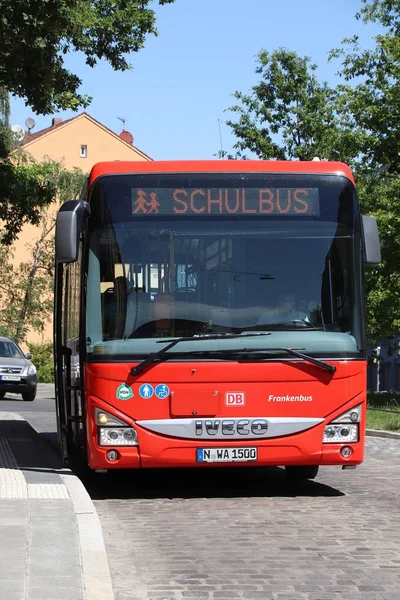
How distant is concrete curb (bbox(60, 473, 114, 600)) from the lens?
20.8 feet

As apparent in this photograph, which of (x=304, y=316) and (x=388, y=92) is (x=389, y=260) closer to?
(x=388, y=92)

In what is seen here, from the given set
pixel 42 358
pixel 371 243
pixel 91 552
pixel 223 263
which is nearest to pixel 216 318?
pixel 223 263

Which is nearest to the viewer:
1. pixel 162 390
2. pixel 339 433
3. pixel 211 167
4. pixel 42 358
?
pixel 162 390

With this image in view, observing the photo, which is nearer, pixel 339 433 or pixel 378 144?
pixel 339 433

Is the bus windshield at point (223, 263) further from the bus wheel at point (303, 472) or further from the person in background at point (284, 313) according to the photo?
the bus wheel at point (303, 472)

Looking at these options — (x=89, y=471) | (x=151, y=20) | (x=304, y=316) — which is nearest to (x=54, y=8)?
(x=151, y=20)

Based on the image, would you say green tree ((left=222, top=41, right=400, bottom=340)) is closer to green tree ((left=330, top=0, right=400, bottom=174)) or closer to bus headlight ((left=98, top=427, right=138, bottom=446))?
green tree ((left=330, top=0, right=400, bottom=174))

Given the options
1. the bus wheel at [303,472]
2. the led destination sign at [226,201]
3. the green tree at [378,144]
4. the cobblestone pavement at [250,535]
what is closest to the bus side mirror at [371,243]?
the led destination sign at [226,201]

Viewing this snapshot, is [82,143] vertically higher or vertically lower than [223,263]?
higher

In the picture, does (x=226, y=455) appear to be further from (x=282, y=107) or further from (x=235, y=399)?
→ (x=282, y=107)

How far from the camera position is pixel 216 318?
10.9m

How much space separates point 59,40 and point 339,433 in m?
12.6

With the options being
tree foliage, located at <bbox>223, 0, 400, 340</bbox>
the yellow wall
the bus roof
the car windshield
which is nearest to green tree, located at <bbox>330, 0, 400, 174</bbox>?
tree foliage, located at <bbox>223, 0, 400, 340</bbox>

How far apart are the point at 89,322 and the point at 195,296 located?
3.26 feet
